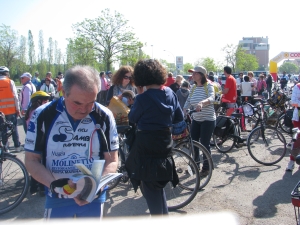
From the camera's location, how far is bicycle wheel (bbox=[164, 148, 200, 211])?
14.1 feet

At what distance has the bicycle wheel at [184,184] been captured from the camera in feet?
14.1

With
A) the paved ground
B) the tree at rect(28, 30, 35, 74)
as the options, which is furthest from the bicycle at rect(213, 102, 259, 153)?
the tree at rect(28, 30, 35, 74)

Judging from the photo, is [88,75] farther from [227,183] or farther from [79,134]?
[227,183]

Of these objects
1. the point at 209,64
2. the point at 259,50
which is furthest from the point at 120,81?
the point at 259,50

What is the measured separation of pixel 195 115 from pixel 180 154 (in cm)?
107

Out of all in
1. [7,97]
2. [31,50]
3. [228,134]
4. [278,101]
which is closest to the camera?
[228,134]

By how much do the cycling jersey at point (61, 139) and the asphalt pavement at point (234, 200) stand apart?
1.71m

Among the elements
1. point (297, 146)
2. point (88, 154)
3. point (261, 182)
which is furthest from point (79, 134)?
point (297, 146)

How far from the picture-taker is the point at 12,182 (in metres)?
4.38

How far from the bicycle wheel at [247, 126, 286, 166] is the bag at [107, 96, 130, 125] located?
2.82 metres

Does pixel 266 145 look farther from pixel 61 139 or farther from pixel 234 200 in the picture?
pixel 61 139

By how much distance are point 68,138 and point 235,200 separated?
10.7ft

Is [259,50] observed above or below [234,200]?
above

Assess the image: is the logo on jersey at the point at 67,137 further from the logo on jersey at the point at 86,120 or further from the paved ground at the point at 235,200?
the paved ground at the point at 235,200
